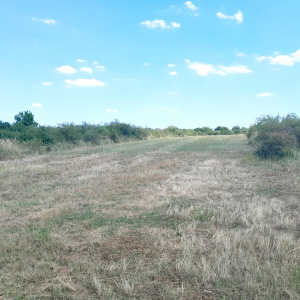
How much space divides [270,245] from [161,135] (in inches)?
1952

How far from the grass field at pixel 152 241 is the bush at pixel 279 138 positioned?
22.4 feet

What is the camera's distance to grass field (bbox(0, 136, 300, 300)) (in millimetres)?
4234

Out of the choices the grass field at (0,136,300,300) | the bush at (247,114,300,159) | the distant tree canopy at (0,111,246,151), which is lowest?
the grass field at (0,136,300,300)

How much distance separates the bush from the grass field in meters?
6.82

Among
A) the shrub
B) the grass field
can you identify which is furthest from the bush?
the shrub

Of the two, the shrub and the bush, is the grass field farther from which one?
the shrub

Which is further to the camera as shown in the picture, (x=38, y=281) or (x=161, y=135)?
(x=161, y=135)

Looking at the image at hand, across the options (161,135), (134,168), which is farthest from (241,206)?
(161,135)

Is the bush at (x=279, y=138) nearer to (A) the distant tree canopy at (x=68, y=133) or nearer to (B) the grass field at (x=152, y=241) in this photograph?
(B) the grass field at (x=152, y=241)

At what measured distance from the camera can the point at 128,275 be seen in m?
4.54

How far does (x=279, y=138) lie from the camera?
17.5 meters

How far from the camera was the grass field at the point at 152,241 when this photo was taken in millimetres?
4234

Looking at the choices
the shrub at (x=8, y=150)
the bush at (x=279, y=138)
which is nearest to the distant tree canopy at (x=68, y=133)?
the shrub at (x=8, y=150)

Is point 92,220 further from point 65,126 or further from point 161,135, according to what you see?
point 161,135
